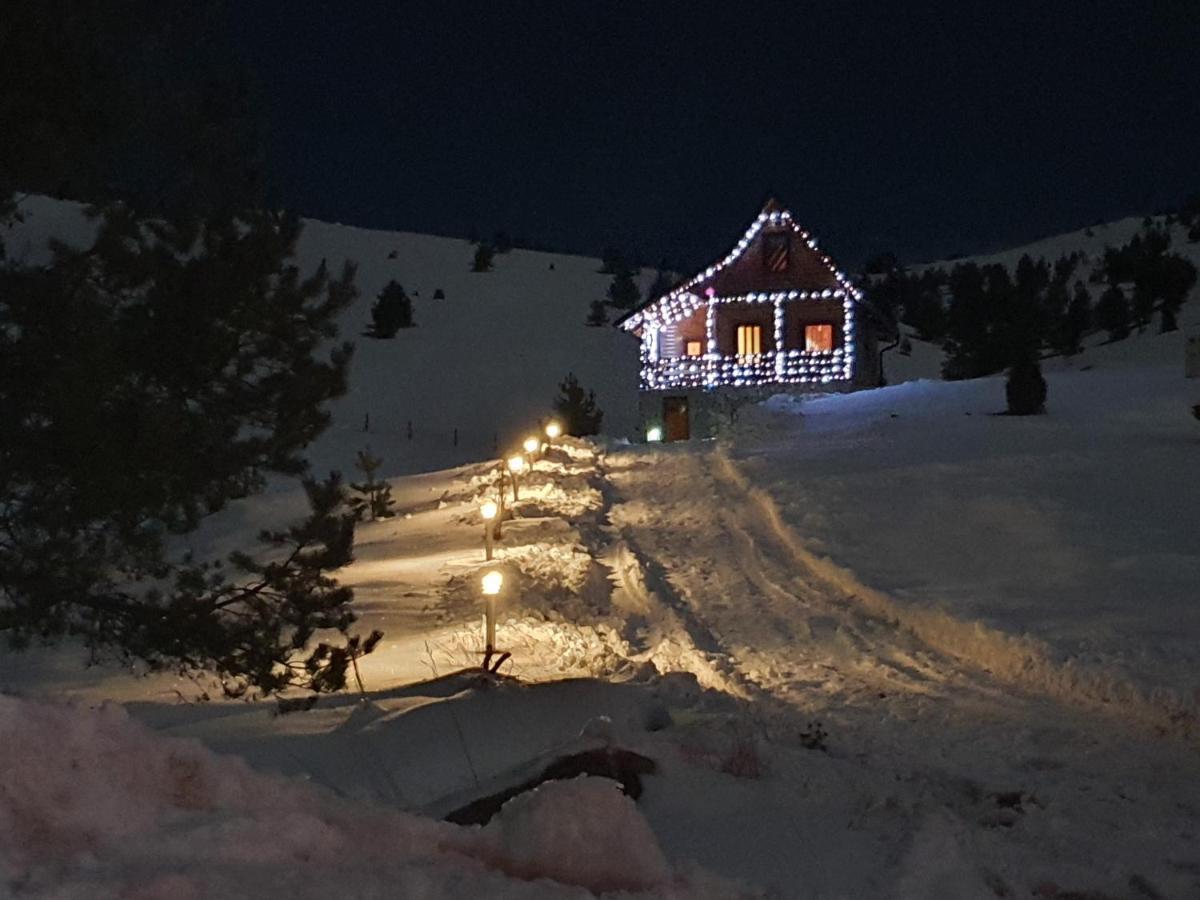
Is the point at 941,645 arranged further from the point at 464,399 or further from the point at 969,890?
the point at 464,399

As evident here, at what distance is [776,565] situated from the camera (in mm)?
12367

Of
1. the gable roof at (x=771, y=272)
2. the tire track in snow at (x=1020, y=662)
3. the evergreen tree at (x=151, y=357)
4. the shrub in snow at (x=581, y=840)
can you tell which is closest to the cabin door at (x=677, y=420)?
the gable roof at (x=771, y=272)

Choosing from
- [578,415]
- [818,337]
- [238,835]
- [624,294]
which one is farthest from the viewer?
[624,294]

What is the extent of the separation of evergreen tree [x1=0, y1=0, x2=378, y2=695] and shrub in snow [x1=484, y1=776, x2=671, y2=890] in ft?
14.2

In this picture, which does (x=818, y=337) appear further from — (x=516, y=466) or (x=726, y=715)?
(x=726, y=715)

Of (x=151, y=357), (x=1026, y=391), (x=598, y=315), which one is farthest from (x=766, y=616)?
(x=598, y=315)

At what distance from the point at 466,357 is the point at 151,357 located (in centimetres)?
4685

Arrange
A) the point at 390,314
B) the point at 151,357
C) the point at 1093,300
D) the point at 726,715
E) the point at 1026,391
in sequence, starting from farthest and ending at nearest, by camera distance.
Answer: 1. the point at 1093,300
2. the point at 390,314
3. the point at 1026,391
4. the point at 151,357
5. the point at 726,715

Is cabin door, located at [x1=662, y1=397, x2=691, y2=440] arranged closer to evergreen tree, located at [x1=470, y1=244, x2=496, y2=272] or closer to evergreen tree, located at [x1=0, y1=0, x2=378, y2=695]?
evergreen tree, located at [x1=0, y1=0, x2=378, y2=695]

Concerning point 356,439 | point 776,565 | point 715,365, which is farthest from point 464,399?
point 776,565

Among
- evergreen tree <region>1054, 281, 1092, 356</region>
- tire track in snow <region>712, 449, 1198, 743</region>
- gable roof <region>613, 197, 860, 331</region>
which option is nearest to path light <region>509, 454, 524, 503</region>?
tire track in snow <region>712, 449, 1198, 743</region>

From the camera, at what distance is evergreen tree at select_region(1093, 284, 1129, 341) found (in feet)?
157

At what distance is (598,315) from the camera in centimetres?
6147

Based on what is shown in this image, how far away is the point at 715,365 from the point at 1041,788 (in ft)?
99.5
